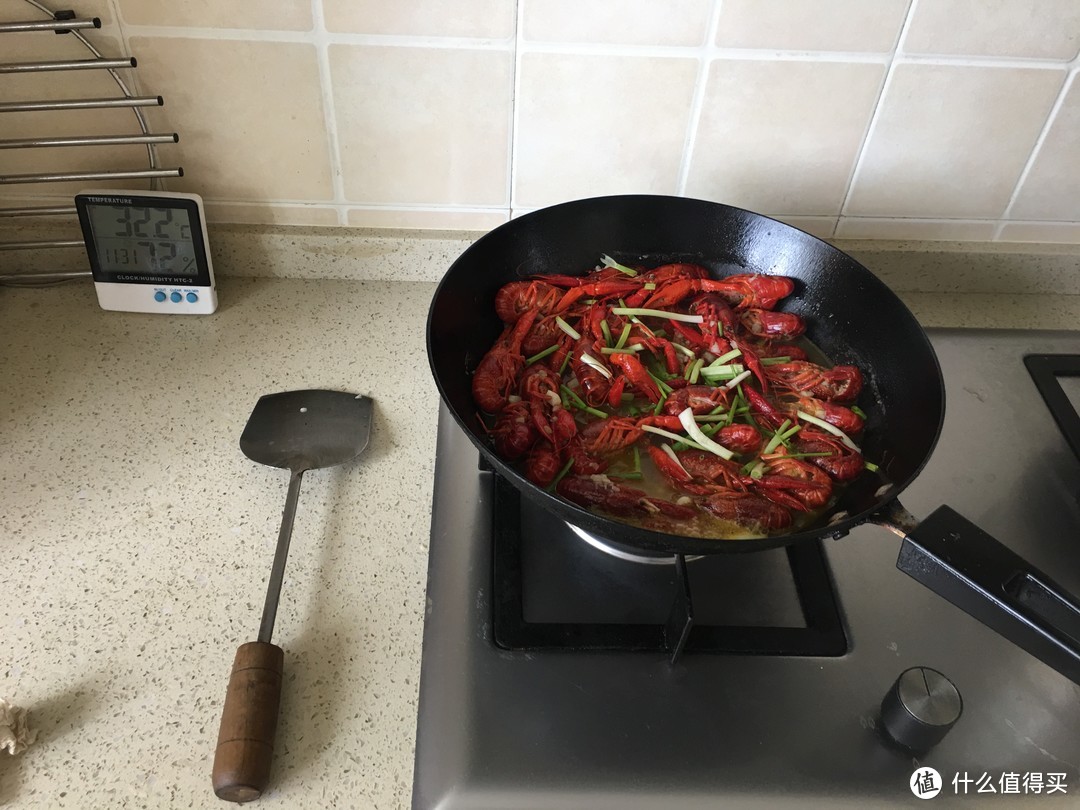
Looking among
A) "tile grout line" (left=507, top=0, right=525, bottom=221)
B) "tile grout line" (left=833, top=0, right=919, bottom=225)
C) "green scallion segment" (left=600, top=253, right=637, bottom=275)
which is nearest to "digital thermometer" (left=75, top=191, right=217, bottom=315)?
"tile grout line" (left=507, top=0, right=525, bottom=221)

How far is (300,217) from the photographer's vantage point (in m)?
1.03

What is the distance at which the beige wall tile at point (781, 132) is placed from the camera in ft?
3.04

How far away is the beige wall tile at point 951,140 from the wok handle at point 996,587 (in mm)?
577

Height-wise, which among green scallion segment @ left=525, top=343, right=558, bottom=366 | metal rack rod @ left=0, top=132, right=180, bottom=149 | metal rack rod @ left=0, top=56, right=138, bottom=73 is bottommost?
green scallion segment @ left=525, top=343, right=558, bottom=366

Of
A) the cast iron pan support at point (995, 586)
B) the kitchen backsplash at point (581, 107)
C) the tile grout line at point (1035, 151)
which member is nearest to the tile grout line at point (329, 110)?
the kitchen backsplash at point (581, 107)

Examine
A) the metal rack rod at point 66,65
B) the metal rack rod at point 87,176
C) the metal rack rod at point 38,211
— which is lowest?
the metal rack rod at point 38,211

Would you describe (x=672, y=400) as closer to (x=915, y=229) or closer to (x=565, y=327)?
(x=565, y=327)

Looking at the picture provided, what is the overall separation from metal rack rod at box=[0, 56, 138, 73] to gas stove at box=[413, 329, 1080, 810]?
57 centimetres

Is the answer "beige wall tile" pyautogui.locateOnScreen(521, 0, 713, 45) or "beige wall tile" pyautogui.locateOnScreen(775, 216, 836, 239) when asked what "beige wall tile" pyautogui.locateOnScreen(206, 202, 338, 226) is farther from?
"beige wall tile" pyautogui.locateOnScreen(775, 216, 836, 239)

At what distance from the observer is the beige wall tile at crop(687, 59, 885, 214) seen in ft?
3.04

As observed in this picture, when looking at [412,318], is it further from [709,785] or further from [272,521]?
[709,785]

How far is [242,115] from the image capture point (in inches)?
36.8
